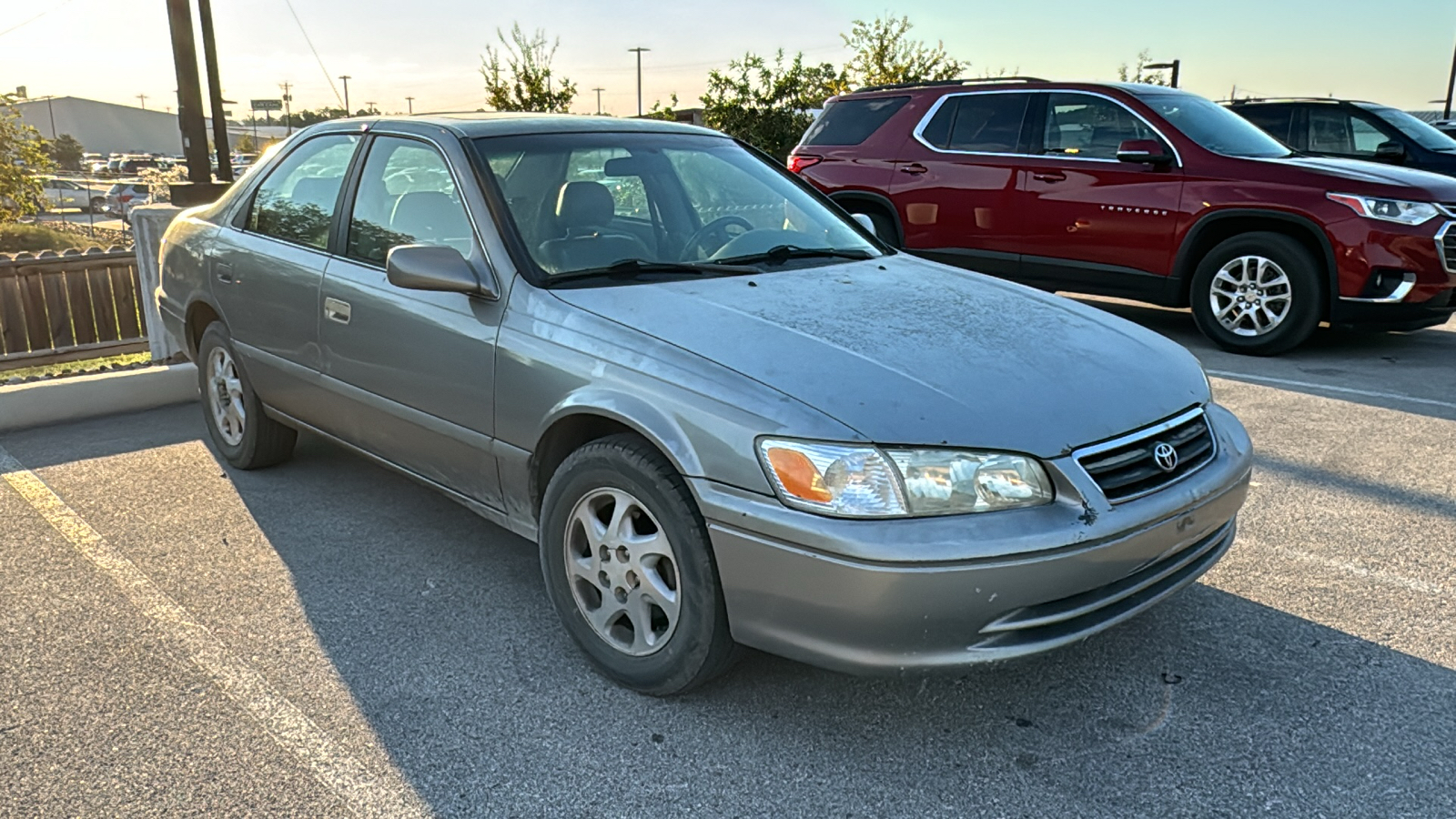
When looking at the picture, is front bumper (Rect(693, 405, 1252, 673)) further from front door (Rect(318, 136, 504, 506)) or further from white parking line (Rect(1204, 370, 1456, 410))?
white parking line (Rect(1204, 370, 1456, 410))

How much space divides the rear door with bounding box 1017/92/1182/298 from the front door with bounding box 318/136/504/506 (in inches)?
217

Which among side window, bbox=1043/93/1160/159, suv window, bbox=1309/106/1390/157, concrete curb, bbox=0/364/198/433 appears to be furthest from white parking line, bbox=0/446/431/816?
suv window, bbox=1309/106/1390/157

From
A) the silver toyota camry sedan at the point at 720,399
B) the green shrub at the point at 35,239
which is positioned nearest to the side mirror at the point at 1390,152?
the silver toyota camry sedan at the point at 720,399

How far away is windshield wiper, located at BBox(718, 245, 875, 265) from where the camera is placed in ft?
11.7

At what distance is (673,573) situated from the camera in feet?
9.19

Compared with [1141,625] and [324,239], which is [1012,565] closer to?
[1141,625]

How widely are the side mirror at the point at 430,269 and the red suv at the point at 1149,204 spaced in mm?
5730

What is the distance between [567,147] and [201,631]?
6.42ft

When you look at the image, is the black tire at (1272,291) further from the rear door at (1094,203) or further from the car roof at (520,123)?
the car roof at (520,123)

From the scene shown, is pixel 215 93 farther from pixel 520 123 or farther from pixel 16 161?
pixel 520 123

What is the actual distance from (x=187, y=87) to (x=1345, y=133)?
37.5ft

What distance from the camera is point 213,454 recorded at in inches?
205

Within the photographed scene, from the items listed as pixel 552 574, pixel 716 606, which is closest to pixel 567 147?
pixel 552 574

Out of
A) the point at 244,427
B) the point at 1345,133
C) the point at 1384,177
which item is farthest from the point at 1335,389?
the point at 244,427
